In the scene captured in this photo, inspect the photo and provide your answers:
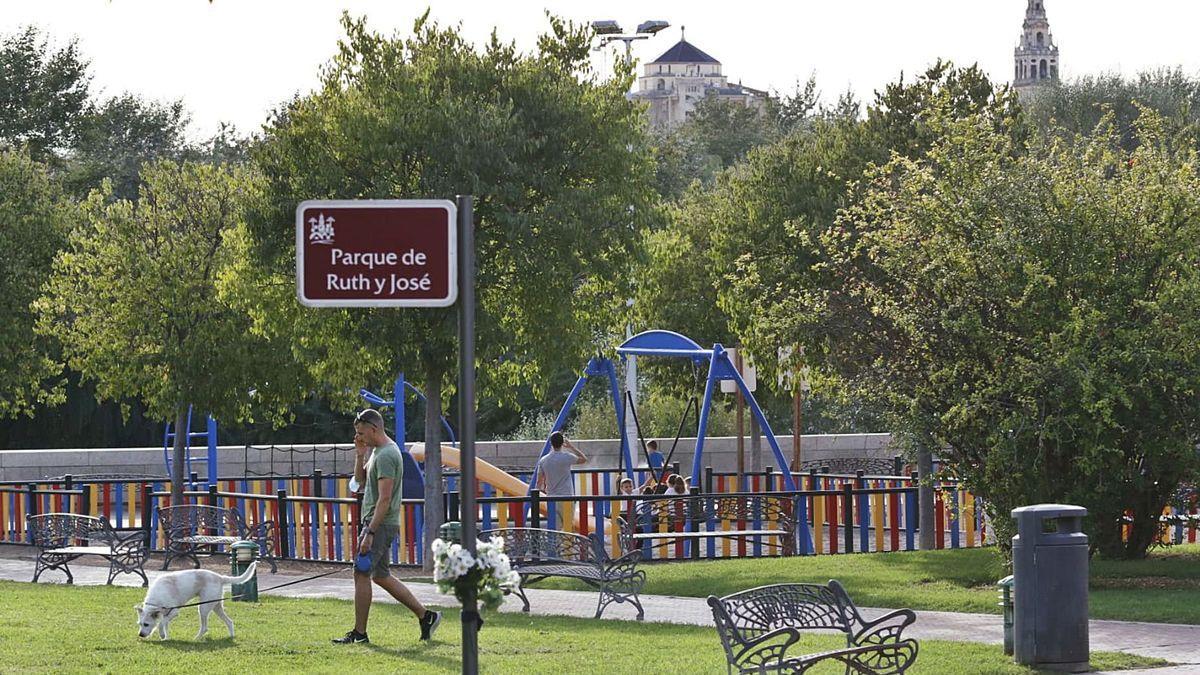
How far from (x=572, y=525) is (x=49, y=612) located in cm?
749

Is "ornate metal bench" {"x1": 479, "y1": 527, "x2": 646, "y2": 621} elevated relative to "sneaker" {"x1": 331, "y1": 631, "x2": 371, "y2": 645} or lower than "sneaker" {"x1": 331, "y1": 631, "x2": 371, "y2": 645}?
elevated

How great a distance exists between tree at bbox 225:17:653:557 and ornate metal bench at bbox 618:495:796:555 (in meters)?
2.20

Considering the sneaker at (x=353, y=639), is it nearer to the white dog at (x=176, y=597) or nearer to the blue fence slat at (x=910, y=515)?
the white dog at (x=176, y=597)

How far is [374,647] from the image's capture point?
38.9ft

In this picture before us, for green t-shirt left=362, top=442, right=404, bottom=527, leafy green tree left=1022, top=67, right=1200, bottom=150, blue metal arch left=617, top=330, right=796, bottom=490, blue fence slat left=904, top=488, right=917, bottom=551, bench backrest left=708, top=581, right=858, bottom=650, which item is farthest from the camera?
leafy green tree left=1022, top=67, right=1200, bottom=150

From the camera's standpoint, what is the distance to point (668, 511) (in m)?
19.6

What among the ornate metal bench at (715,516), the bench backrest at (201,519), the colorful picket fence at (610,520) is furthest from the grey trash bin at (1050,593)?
the bench backrest at (201,519)

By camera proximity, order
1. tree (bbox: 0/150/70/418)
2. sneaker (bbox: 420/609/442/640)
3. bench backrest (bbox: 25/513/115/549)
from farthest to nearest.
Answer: tree (bbox: 0/150/70/418) < bench backrest (bbox: 25/513/115/549) < sneaker (bbox: 420/609/442/640)

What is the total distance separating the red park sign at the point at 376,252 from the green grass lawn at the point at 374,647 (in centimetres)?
457

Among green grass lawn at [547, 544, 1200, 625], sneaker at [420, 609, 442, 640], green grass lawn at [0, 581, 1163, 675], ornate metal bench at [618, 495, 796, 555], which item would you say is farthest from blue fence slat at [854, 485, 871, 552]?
sneaker at [420, 609, 442, 640]

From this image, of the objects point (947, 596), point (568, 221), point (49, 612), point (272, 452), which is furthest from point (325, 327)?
point (272, 452)

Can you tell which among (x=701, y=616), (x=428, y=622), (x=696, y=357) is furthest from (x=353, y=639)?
(x=696, y=357)

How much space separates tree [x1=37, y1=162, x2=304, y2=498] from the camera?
69.7 feet

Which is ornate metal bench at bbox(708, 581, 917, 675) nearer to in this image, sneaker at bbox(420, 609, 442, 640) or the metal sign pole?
sneaker at bbox(420, 609, 442, 640)
